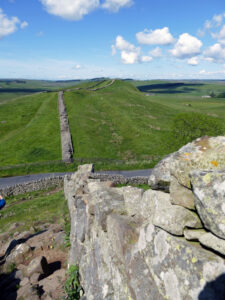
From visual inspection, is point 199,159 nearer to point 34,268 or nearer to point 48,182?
point 34,268

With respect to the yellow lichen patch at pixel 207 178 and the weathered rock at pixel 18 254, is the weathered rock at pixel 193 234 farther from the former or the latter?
the weathered rock at pixel 18 254

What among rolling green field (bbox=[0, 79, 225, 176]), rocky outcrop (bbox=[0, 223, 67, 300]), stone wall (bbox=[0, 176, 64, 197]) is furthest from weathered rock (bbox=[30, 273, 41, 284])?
rolling green field (bbox=[0, 79, 225, 176])

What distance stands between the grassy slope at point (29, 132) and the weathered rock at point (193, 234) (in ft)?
158

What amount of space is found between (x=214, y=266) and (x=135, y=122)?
78360mm

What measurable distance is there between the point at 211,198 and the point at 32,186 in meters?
37.7

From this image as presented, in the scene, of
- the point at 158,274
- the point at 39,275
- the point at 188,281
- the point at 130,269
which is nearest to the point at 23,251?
the point at 39,275

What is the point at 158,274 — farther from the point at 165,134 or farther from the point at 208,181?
the point at 165,134

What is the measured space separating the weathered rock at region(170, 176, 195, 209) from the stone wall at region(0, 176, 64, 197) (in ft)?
118

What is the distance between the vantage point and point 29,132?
64.9 metres

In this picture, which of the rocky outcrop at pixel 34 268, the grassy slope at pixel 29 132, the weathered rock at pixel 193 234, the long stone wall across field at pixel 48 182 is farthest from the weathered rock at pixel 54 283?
the grassy slope at pixel 29 132

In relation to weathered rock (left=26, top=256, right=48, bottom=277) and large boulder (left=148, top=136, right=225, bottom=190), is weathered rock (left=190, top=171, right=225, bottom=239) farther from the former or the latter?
weathered rock (left=26, top=256, right=48, bottom=277)

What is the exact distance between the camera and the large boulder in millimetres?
6980

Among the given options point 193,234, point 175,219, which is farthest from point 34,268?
point 193,234

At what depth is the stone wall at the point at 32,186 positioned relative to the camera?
36.5m
